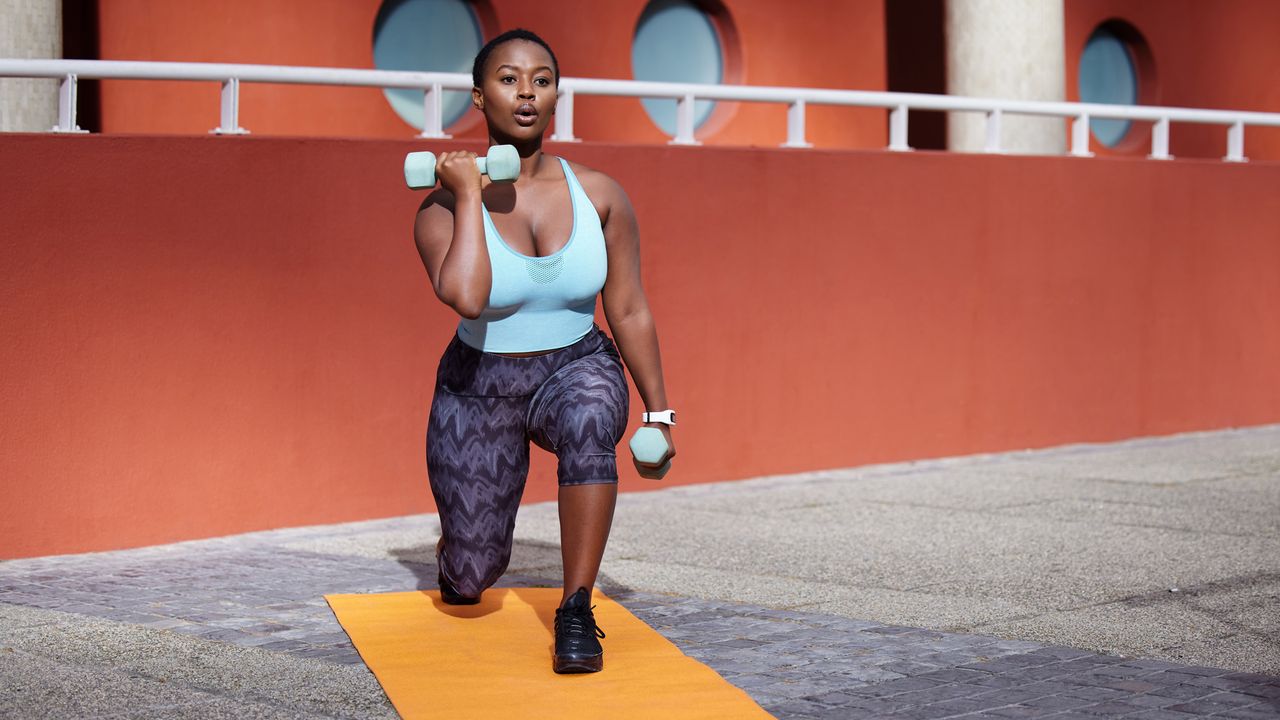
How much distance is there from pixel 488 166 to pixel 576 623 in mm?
1320

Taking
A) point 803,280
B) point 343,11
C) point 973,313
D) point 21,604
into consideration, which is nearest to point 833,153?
point 803,280

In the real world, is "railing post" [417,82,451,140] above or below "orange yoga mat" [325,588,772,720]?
above

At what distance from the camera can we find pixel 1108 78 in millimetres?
14602

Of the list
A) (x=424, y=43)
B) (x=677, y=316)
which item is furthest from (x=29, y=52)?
(x=677, y=316)

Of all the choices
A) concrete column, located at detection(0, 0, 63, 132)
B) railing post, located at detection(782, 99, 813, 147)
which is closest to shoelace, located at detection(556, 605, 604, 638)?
concrete column, located at detection(0, 0, 63, 132)

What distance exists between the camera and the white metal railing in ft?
23.8

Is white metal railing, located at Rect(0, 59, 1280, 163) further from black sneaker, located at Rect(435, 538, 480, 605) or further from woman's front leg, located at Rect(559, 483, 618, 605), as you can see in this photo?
woman's front leg, located at Rect(559, 483, 618, 605)

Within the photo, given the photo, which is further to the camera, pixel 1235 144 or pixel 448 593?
pixel 1235 144

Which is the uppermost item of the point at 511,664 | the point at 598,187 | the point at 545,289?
the point at 598,187

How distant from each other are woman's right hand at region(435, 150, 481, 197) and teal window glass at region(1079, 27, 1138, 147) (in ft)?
33.0

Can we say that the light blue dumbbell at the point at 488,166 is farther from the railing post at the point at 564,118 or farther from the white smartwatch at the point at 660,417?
the railing post at the point at 564,118

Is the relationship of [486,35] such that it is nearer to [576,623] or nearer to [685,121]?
[685,121]

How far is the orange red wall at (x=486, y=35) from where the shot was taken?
9.60 m

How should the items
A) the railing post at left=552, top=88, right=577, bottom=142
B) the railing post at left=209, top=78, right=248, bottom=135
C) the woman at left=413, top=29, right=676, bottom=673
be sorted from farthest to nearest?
1. the railing post at left=552, top=88, right=577, bottom=142
2. the railing post at left=209, top=78, right=248, bottom=135
3. the woman at left=413, top=29, right=676, bottom=673
